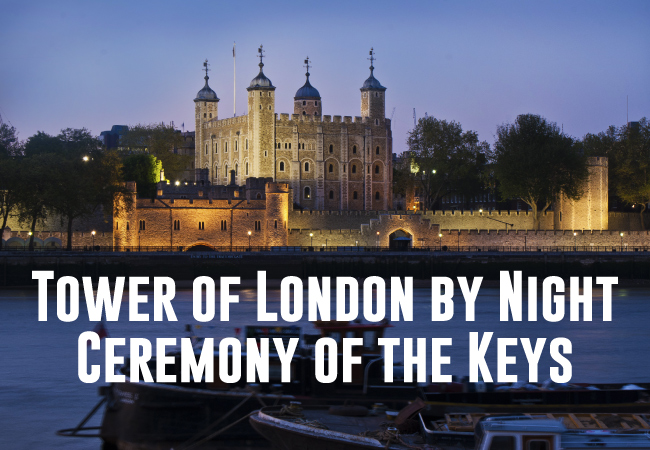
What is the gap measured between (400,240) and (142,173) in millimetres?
23323

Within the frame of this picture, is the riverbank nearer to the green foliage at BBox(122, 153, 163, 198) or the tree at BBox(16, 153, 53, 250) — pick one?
the tree at BBox(16, 153, 53, 250)

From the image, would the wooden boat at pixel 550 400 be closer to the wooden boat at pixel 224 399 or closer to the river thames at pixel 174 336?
the wooden boat at pixel 224 399

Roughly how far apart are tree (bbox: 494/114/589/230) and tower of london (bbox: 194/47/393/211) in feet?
58.8

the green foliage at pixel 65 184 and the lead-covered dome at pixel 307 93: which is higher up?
the lead-covered dome at pixel 307 93

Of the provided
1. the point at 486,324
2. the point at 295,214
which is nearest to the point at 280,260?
the point at 295,214

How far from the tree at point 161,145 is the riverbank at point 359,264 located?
1536 inches

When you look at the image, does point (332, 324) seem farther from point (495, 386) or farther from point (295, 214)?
point (295, 214)

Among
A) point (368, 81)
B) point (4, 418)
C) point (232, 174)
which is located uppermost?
point (368, 81)

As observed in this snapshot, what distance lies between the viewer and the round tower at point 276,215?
6625 centimetres

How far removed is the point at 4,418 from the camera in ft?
71.5

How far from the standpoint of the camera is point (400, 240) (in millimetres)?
67812

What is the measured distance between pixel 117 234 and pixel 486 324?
3403 centimetres

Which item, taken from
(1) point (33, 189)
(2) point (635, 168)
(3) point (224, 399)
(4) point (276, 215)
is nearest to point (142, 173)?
(4) point (276, 215)

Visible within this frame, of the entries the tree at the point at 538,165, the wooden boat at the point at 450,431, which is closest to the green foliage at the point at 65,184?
the tree at the point at 538,165
